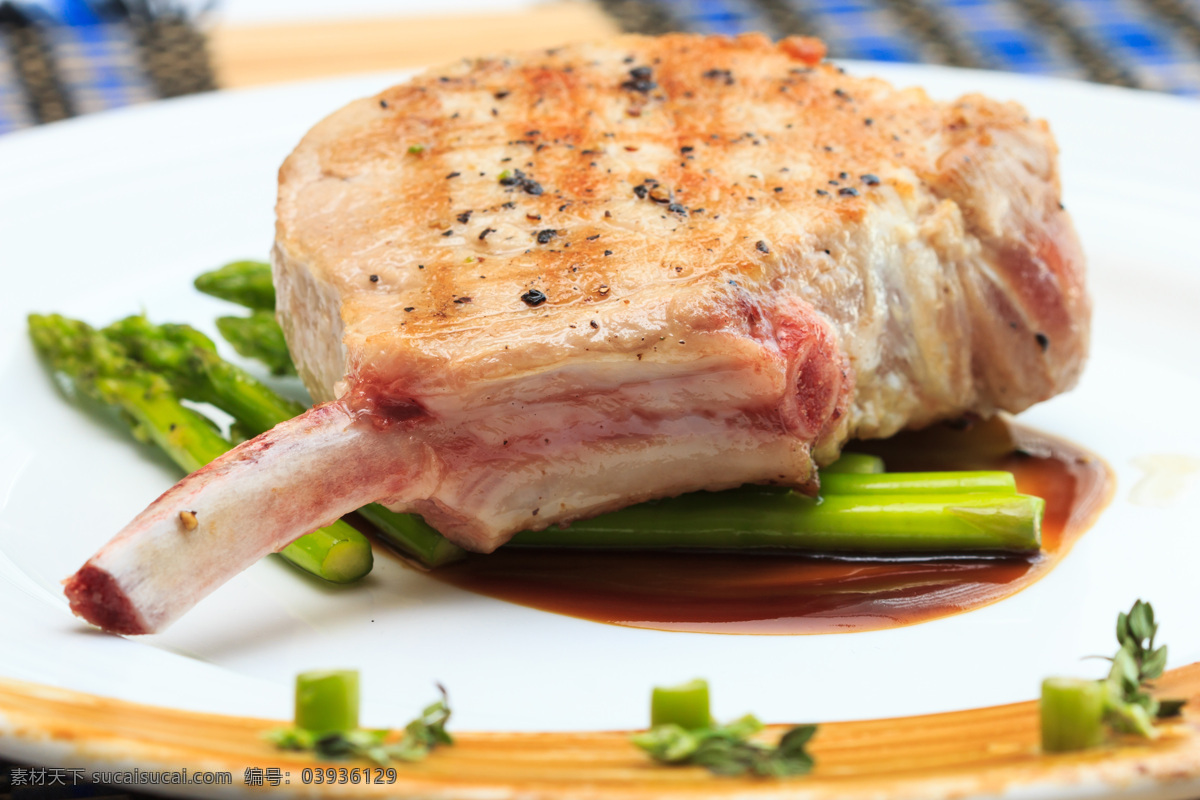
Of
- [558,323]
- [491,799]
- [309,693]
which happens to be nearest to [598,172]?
[558,323]

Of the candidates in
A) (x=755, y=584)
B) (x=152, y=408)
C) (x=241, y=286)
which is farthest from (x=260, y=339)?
(x=755, y=584)

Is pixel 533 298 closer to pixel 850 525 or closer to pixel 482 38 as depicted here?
pixel 850 525

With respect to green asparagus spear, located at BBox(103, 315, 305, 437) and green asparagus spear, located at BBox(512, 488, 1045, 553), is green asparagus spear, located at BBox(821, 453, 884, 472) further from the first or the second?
green asparagus spear, located at BBox(103, 315, 305, 437)

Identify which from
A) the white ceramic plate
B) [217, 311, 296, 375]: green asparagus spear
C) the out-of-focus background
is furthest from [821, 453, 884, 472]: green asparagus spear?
the out-of-focus background

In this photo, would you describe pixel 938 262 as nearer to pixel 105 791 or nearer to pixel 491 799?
pixel 491 799

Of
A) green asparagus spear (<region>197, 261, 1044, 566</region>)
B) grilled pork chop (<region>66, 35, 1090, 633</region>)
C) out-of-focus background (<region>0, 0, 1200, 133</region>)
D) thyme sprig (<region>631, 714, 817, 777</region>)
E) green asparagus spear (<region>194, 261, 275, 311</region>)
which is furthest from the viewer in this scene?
out-of-focus background (<region>0, 0, 1200, 133</region>)
